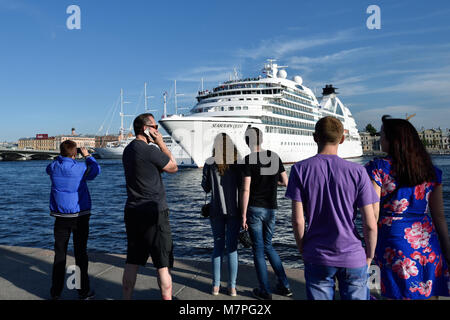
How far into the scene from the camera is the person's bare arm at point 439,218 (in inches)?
95.4

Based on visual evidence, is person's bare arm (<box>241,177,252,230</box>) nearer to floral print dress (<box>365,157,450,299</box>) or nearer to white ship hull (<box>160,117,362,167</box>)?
floral print dress (<box>365,157,450,299</box>)

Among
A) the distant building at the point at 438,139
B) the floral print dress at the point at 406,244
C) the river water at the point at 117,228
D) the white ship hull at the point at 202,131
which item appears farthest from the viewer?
the distant building at the point at 438,139

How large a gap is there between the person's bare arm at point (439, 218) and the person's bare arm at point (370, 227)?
55cm

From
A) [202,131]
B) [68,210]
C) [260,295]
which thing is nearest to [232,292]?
[260,295]

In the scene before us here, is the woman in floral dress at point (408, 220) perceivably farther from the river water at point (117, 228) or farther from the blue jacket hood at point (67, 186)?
the river water at point (117, 228)

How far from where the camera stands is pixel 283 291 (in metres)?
3.81

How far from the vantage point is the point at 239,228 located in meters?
3.86

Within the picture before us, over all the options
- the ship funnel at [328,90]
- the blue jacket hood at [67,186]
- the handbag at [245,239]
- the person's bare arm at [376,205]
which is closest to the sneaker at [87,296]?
the blue jacket hood at [67,186]

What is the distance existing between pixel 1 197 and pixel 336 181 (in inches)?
920

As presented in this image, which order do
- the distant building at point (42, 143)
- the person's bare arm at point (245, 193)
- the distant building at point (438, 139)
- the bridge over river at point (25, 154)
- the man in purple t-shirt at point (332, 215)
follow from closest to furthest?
1. the man in purple t-shirt at point (332, 215)
2. the person's bare arm at point (245, 193)
3. the bridge over river at point (25, 154)
4. the distant building at point (438, 139)
5. the distant building at point (42, 143)

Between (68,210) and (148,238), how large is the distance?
1234 mm

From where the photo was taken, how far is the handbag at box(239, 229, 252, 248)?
3.78 meters

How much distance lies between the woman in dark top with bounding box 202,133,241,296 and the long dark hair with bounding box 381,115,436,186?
1745 mm
